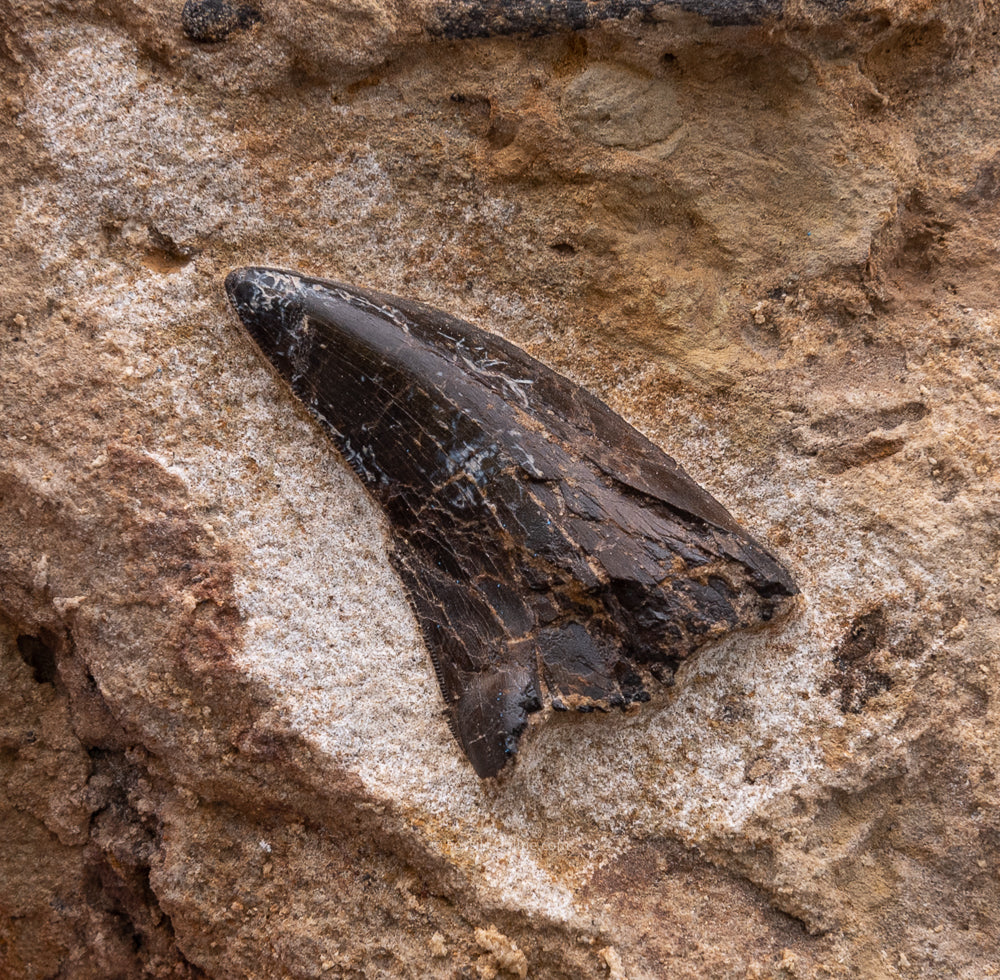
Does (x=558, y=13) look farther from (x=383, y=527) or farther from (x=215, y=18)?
(x=383, y=527)

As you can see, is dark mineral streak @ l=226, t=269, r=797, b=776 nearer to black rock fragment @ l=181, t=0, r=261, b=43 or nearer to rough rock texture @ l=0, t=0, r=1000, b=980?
rough rock texture @ l=0, t=0, r=1000, b=980

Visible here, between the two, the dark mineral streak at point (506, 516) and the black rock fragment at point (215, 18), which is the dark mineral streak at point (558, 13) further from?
the dark mineral streak at point (506, 516)

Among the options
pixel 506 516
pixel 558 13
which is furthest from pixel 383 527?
pixel 558 13

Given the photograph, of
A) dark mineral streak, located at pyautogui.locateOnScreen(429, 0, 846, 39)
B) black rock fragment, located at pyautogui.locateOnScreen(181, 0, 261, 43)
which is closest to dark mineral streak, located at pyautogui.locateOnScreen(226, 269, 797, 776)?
black rock fragment, located at pyautogui.locateOnScreen(181, 0, 261, 43)

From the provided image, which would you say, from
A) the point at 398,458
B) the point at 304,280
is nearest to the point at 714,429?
the point at 398,458

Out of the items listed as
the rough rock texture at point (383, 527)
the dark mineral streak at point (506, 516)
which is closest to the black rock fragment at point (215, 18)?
the rough rock texture at point (383, 527)

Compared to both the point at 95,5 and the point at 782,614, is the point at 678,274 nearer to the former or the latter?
the point at 782,614
